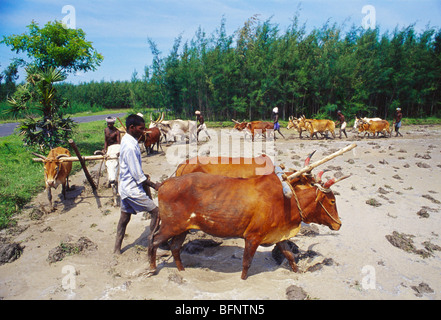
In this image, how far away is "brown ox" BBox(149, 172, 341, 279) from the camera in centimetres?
385

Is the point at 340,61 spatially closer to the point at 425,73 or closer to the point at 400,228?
the point at 425,73

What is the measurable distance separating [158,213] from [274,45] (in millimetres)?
24242

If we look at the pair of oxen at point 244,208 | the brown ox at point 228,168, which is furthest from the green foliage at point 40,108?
the pair of oxen at point 244,208

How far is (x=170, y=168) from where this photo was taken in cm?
1083

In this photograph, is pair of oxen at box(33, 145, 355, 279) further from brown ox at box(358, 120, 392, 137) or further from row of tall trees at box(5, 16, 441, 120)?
row of tall trees at box(5, 16, 441, 120)

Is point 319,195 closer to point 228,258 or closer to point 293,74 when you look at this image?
point 228,258

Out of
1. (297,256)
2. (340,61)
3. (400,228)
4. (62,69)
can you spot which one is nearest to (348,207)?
(400,228)

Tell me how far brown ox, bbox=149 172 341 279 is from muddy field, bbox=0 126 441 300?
57 centimetres

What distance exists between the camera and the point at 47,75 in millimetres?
10625

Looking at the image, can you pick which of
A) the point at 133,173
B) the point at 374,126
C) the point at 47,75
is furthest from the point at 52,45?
the point at 374,126

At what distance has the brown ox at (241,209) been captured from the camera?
12.6 ft

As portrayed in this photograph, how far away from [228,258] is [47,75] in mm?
10417

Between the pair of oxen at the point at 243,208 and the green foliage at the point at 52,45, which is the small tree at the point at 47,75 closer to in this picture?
the green foliage at the point at 52,45

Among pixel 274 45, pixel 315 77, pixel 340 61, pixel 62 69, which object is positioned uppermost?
pixel 274 45
